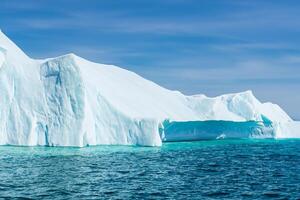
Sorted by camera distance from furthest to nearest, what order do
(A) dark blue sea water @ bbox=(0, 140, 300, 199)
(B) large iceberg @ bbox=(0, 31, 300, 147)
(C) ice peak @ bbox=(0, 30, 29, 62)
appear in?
(C) ice peak @ bbox=(0, 30, 29, 62) → (B) large iceberg @ bbox=(0, 31, 300, 147) → (A) dark blue sea water @ bbox=(0, 140, 300, 199)

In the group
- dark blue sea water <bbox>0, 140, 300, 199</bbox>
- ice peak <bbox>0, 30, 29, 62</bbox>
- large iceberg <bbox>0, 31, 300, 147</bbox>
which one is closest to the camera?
dark blue sea water <bbox>0, 140, 300, 199</bbox>

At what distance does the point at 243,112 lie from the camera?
69.5 meters

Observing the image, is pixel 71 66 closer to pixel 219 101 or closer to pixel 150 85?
pixel 150 85

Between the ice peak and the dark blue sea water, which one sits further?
the ice peak

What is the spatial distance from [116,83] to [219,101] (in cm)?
1757

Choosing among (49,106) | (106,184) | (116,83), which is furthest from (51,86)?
(106,184)

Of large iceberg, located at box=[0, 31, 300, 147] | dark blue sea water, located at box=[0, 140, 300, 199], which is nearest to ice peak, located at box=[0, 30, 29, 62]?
large iceberg, located at box=[0, 31, 300, 147]

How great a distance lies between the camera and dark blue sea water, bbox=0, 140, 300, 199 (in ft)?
64.8

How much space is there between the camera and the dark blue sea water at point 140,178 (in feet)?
64.8

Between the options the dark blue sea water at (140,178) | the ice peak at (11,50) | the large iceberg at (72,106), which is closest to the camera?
the dark blue sea water at (140,178)

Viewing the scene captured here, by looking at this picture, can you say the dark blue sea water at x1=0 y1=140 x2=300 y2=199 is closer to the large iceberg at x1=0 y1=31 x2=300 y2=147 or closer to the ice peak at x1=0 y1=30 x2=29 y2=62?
the large iceberg at x1=0 y1=31 x2=300 y2=147

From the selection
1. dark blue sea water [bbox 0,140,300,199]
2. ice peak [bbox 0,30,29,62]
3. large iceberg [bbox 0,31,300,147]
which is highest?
ice peak [bbox 0,30,29,62]

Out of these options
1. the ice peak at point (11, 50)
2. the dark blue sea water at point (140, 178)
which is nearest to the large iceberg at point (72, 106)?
the ice peak at point (11, 50)

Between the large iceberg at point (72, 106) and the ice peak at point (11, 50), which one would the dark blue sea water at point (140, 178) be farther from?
the ice peak at point (11, 50)
